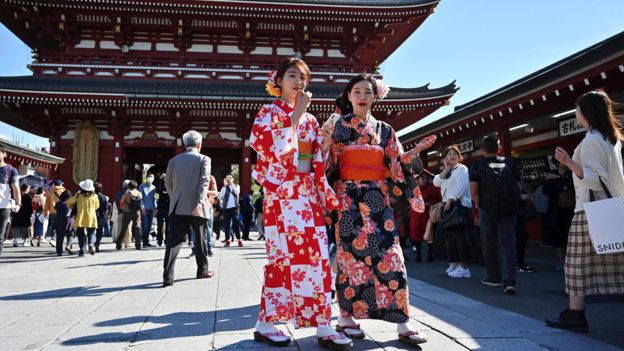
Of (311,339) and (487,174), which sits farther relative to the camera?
(487,174)

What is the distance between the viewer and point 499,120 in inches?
415

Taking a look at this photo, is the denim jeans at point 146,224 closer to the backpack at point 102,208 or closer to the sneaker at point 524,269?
the backpack at point 102,208

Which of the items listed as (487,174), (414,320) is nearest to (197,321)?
(414,320)

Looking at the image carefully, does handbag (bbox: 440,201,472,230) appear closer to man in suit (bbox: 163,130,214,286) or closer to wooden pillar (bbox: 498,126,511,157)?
man in suit (bbox: 163,130,214,286)

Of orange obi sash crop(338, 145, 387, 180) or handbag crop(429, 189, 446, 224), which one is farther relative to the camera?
handbag crop(429, 189, 446, 224)

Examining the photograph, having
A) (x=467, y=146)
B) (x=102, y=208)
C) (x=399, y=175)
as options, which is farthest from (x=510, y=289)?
(x=467, y=146)

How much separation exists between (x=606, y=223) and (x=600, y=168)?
0.42m

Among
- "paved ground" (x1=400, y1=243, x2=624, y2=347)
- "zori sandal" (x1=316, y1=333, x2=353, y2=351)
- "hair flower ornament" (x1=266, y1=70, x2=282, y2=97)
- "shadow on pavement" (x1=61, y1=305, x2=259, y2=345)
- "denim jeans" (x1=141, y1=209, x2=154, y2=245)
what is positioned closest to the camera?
"zori sandal" (x1=316, y1=333, x2=353, y2=351)

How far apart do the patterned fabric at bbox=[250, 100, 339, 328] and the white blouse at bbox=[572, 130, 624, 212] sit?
1.73m

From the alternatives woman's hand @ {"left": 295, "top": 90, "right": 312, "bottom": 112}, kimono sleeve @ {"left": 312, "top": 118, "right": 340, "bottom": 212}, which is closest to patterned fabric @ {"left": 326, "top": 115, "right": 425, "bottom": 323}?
kimono sleeve @ {"left": 312, "top": 118, "right": 340, "bottom": 212}

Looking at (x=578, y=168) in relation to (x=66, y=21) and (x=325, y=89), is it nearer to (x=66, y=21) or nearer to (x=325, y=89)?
(x=325, y=89)

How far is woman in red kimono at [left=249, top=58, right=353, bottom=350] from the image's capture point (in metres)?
2.32

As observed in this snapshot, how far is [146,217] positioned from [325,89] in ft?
25.1

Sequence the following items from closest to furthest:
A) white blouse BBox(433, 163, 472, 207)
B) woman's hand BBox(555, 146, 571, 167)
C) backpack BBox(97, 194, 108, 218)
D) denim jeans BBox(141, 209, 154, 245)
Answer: woman's hand BBox(555, 146, 571, 167), white blouse BBox(433, 163, 472, 207), backpack BBox(97, 194, 108, 218), denim jeans BBox(141, 209, 154, 245)
